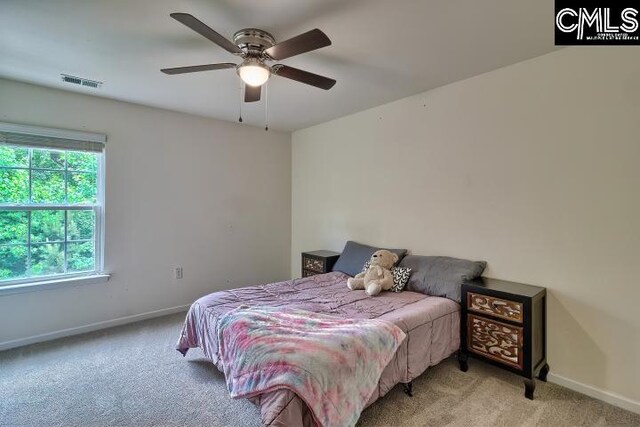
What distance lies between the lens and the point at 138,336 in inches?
124

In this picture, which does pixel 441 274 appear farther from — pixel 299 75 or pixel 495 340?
pixel 299 75

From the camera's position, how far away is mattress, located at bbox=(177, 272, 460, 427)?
82.8 inches

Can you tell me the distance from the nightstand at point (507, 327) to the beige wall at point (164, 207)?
9.82ft

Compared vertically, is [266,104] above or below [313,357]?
above

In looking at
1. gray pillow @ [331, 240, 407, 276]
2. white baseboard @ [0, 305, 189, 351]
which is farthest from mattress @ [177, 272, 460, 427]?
white baseboard @ [0, 305, 189, 351]

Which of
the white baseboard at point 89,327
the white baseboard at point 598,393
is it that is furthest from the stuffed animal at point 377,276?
the white baseboard at point 89,327

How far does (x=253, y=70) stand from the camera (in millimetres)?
2006

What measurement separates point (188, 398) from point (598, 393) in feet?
9.30

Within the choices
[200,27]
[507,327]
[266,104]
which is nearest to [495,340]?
[507,327]

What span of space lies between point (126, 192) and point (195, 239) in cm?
96

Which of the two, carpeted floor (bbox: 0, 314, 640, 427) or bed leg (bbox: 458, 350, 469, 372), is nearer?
carpeted floor (bbox: 0, 314, 640, 427)

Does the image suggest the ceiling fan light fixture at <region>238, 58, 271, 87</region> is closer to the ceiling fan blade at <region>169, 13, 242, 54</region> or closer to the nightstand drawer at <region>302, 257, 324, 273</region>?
the ceiling fan blade at <region>169, 13, 242, 54</region>

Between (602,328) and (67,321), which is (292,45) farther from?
(67,321)

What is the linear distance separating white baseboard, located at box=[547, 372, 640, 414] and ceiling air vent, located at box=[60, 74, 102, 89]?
4.62 meters
